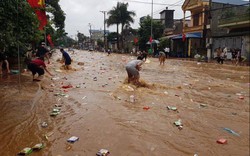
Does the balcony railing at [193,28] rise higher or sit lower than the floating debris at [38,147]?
higher

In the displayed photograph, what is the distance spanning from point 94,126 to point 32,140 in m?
Result: 1.08

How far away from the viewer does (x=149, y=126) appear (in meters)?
4.36

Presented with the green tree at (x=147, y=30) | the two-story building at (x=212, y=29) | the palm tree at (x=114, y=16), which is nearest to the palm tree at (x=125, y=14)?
the palm tree at (x=114, y=16)

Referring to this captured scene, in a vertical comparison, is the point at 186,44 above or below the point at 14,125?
above

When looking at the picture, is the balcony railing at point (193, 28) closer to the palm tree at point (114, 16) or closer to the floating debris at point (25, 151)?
the palm tree at point (114, 16)

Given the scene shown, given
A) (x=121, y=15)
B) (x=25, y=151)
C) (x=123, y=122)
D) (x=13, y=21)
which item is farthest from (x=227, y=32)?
(x=121, y=15)

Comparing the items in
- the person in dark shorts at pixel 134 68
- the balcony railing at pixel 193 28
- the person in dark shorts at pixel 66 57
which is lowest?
the person in dark shorts at pixel 134 68

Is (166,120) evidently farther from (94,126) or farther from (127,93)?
(127,93)

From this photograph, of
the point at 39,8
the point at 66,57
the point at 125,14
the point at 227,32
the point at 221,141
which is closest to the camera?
the point at 221,141

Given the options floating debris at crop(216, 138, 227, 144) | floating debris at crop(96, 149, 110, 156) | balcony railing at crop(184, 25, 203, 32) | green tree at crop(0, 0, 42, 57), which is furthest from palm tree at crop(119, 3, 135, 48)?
floating debris at crop(96, 149, 110, 156)

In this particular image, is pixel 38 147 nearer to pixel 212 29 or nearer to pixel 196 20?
pixel 212 29

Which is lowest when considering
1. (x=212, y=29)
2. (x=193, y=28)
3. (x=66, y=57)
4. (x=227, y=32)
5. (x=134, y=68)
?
(x=134, y=68)

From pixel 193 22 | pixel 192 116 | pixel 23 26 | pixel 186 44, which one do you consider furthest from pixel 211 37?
pixel 192 116

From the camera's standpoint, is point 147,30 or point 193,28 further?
point 147,30
